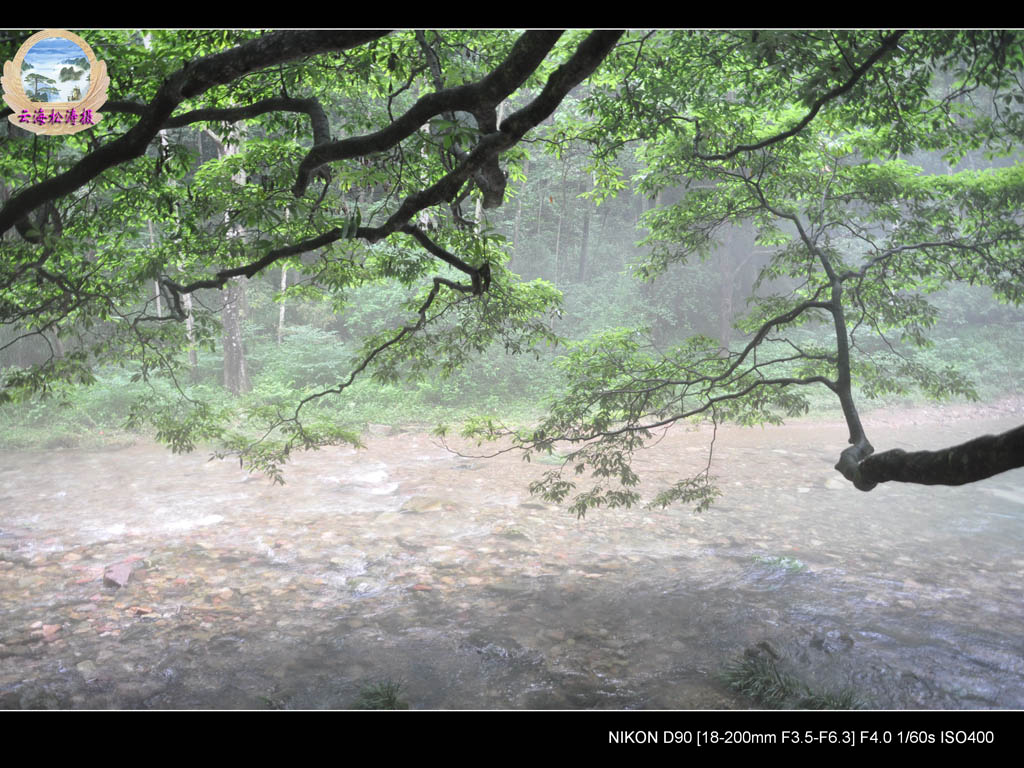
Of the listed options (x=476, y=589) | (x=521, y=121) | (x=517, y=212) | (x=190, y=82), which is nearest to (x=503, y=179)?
(x=521, y=121)

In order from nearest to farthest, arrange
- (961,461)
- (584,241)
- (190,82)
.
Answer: (961,461)
(190,82)
(584,241)

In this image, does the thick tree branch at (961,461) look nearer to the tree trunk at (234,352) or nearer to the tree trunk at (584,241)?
the tree trunk at (234,352)

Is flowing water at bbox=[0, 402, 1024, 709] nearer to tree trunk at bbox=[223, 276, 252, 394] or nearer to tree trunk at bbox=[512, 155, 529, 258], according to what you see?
tree trunk at bbox=[223, 276, 252, 394]

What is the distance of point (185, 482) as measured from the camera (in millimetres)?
9211

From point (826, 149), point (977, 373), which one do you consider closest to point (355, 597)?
point (826, 149)

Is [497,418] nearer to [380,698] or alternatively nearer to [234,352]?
[380,698]

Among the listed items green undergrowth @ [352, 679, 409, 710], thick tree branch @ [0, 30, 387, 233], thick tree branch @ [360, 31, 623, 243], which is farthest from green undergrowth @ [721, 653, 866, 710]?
thick tree branch @ [0, 30, 387, 233]

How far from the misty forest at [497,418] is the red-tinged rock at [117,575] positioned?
0.07 feet

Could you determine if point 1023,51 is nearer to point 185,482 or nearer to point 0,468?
point 185,482

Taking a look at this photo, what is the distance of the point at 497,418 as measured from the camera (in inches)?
233

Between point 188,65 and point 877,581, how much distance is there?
6.73 meters

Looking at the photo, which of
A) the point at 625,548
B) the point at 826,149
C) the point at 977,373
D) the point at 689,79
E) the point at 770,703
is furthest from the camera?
the point at 977,373

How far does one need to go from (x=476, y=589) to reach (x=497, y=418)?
152cm

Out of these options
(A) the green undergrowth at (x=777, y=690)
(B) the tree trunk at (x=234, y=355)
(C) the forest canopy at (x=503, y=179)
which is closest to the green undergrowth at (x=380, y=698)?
(C) the forest canopy at (x=503, y=179)
